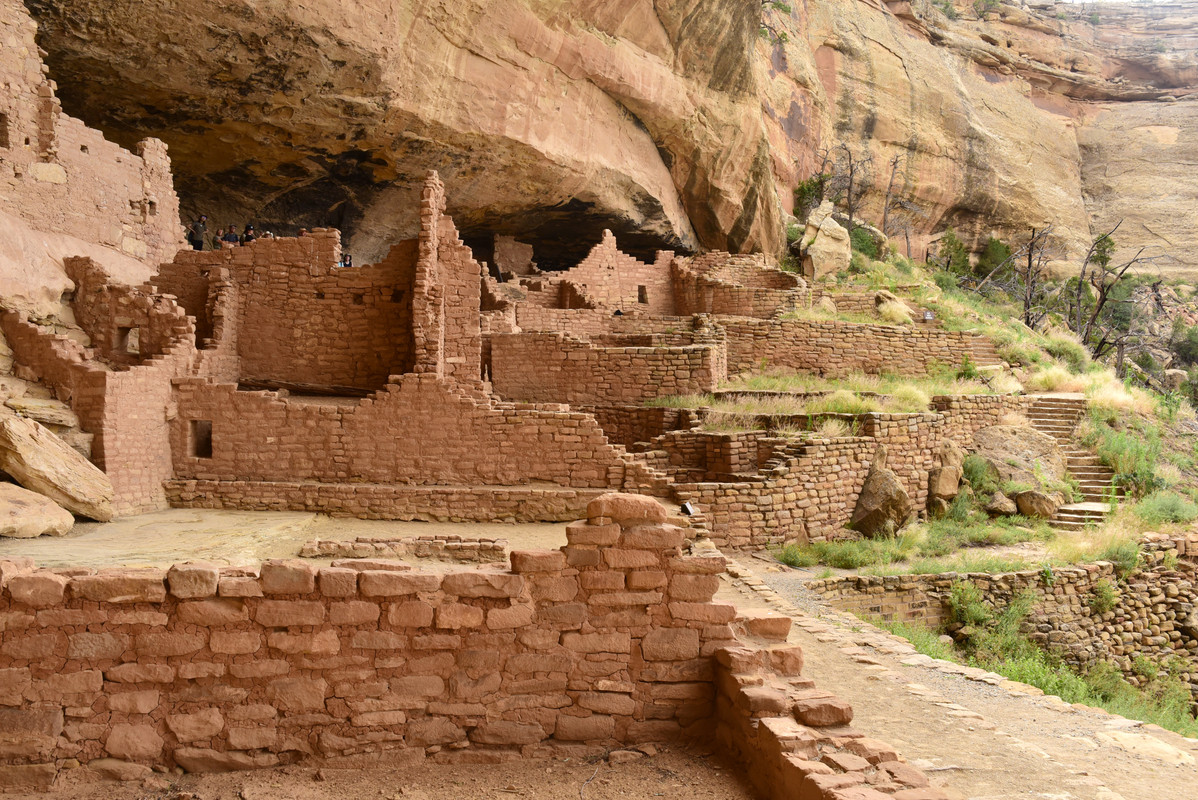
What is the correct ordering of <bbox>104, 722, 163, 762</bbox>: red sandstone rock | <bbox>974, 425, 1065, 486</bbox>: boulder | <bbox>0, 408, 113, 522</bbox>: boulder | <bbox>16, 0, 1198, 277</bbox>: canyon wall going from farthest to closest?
<bbox>974, 425, 1065, 486</bbox>: boulder < <bbox>16, 0, 1198, 277</bbox>: canyon wall < <bbox>0, 408, 113, 522</bbox>: boulder < <bbox>104, 722, 163, 762</bbox>: red sandstone rock

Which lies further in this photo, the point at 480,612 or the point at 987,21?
the point at 987,21

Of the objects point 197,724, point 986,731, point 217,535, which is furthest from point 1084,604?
point 197,724

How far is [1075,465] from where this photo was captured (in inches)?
616

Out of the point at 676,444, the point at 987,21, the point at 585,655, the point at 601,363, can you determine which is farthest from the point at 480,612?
the point at 987,21

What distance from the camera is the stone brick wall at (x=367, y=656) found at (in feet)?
14.9

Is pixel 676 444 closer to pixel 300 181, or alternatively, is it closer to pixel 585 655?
pixel 585 655

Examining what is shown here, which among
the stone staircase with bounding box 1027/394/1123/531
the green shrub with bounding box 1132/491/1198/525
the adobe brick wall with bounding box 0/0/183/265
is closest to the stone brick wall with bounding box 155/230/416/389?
the adobe brick wall with bounding box 0/0/183/265

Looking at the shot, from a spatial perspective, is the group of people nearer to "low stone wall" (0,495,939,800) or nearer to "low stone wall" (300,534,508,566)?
"low stone wall" (300,534,508,566)

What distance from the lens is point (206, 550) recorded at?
8.48m

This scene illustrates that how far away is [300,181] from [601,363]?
7.52 meters

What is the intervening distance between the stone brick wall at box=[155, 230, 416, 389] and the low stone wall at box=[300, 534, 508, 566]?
461 cm

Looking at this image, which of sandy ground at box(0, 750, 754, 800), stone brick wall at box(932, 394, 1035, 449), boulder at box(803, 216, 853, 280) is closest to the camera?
sandy ground at box(0, 750, 754, 800)

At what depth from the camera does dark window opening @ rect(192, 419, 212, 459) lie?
11.7 m

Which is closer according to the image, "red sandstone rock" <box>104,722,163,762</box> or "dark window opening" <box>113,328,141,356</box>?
"red sandstone rock" <box>104,722,163,762</box>
